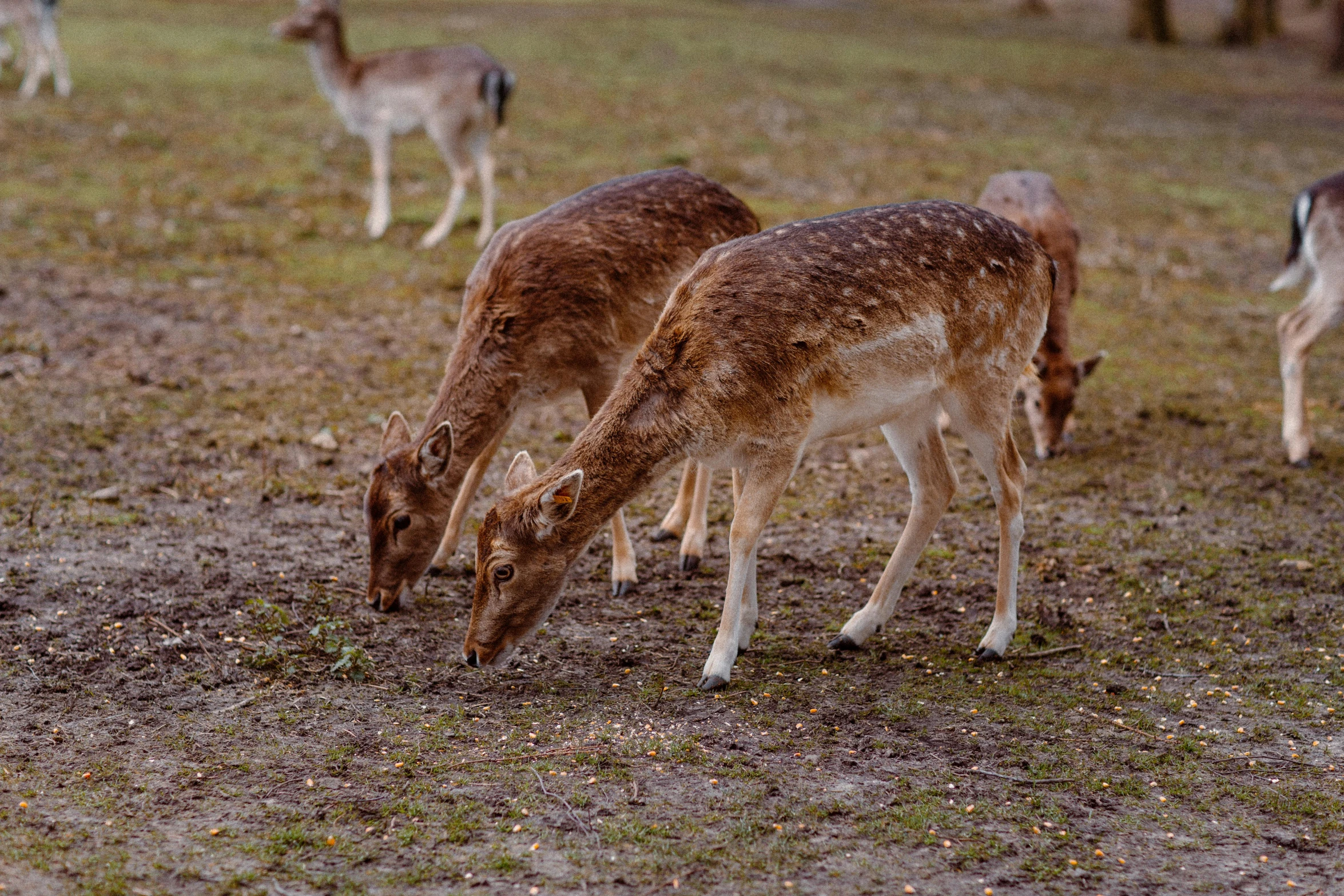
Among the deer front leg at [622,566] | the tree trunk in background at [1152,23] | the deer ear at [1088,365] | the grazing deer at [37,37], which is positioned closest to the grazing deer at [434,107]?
the deer ear at [1088,365]

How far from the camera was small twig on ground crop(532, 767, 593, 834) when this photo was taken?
13.4ft

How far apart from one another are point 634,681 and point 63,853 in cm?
214

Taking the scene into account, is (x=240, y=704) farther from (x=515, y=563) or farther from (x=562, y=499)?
(x=562, y=499)

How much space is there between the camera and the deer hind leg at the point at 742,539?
5.03m

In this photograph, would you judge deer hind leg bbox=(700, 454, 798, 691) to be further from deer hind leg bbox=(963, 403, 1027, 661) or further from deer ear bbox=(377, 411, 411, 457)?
deer ear bbox=(377, 411, 411, 457)

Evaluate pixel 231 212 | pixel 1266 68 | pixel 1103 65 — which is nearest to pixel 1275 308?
pixel 231 212

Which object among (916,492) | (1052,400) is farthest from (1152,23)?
(916,492)

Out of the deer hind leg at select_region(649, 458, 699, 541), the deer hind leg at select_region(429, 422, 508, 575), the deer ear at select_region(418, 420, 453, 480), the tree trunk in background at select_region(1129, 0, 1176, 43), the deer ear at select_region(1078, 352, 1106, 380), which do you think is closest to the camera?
the deer ear at select_region(418, 420, 453, 480)

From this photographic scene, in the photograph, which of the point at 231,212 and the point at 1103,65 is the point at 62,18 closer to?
the point at 231,212

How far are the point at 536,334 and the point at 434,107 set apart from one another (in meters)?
6.79

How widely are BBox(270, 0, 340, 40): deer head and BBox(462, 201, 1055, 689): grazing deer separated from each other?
8903 mm

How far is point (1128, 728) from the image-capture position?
492 centimetres

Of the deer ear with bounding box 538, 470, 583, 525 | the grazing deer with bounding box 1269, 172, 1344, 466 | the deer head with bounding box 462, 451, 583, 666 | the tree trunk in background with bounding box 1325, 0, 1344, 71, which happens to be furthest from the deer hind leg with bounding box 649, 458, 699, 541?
the tree trunk in background with bounding box 1325, 0, 1344, 71

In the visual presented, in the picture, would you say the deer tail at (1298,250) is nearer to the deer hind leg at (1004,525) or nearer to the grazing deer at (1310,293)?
the grazing deer at (1310,293)
